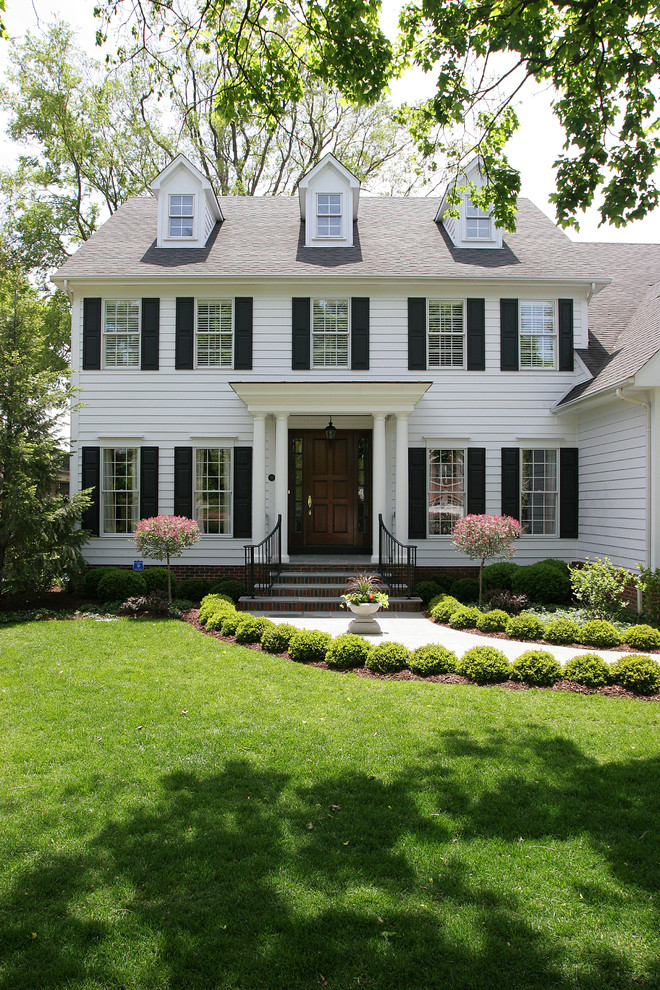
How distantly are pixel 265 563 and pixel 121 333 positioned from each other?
595 cm

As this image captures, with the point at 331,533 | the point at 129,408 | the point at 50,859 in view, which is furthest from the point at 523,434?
the point at 50,859

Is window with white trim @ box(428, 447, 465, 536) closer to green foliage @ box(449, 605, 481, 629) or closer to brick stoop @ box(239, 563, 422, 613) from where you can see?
brick stoop @ box(239, 563, 422, 613)

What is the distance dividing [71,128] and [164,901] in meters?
23.1

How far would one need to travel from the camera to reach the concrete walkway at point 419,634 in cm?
814

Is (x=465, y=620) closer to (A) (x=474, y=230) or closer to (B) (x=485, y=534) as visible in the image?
(B) (x=485, y=534)

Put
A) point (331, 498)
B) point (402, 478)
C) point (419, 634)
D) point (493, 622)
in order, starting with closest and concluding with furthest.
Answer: point (419, 634)
point (493, 622)
point (402, 478)
point (331, 498)

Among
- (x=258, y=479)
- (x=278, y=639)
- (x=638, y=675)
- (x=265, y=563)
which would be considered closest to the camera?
(x=638, y=675)

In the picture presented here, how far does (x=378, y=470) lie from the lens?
12.6 metres

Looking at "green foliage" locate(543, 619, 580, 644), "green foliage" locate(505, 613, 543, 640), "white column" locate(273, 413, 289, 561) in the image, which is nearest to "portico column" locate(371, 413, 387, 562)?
"white column" locate(273, 413, 289, 561)

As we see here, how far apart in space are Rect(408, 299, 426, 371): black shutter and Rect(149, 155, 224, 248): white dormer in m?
5.09

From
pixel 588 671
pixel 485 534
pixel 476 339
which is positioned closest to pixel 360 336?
pixel 476 339

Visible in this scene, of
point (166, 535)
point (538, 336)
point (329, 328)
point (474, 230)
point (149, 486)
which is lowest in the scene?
point (166, 535)

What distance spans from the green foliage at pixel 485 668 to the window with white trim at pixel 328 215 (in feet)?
35.1

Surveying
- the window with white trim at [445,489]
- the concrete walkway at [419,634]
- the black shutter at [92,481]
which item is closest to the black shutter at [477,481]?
the window with white trim at [445,489]
